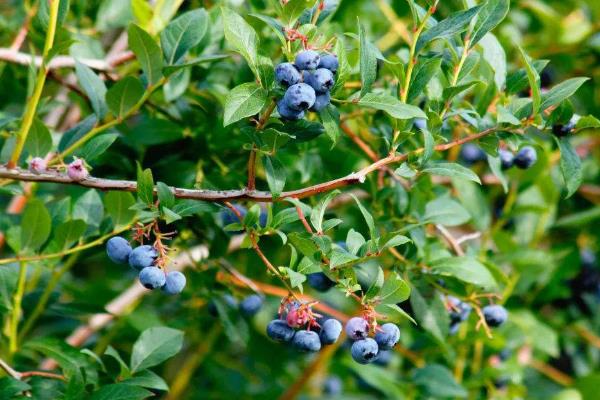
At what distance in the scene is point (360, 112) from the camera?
4.49 ft

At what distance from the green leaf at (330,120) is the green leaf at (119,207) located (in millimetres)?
329

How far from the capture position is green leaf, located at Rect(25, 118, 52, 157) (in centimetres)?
116

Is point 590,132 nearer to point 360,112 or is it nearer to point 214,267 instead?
point 360,112

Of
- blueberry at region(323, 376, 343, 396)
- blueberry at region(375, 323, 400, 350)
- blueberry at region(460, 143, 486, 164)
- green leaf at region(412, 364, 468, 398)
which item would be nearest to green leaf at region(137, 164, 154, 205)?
blueberry at region(375, 323, 400, 350)

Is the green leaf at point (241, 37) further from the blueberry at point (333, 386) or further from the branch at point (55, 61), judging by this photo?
the blueberry at point (333, 386)

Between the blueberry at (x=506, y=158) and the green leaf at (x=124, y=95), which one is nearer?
the green leaf at (x=124, y=95)

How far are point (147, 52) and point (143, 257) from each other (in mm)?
348

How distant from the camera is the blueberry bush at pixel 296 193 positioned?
1.01m

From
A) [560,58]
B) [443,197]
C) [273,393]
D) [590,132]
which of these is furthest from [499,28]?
[273,393]

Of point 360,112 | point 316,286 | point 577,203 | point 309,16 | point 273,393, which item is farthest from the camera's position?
point 577,203

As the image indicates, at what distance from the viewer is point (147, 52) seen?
3.98 ft

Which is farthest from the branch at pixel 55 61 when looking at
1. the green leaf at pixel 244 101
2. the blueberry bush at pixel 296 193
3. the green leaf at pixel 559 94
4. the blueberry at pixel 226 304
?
the green leaf at pixel 559 94

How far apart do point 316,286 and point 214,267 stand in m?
0.25

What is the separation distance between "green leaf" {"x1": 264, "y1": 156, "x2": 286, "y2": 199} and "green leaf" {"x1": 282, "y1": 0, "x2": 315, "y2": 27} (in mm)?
170
